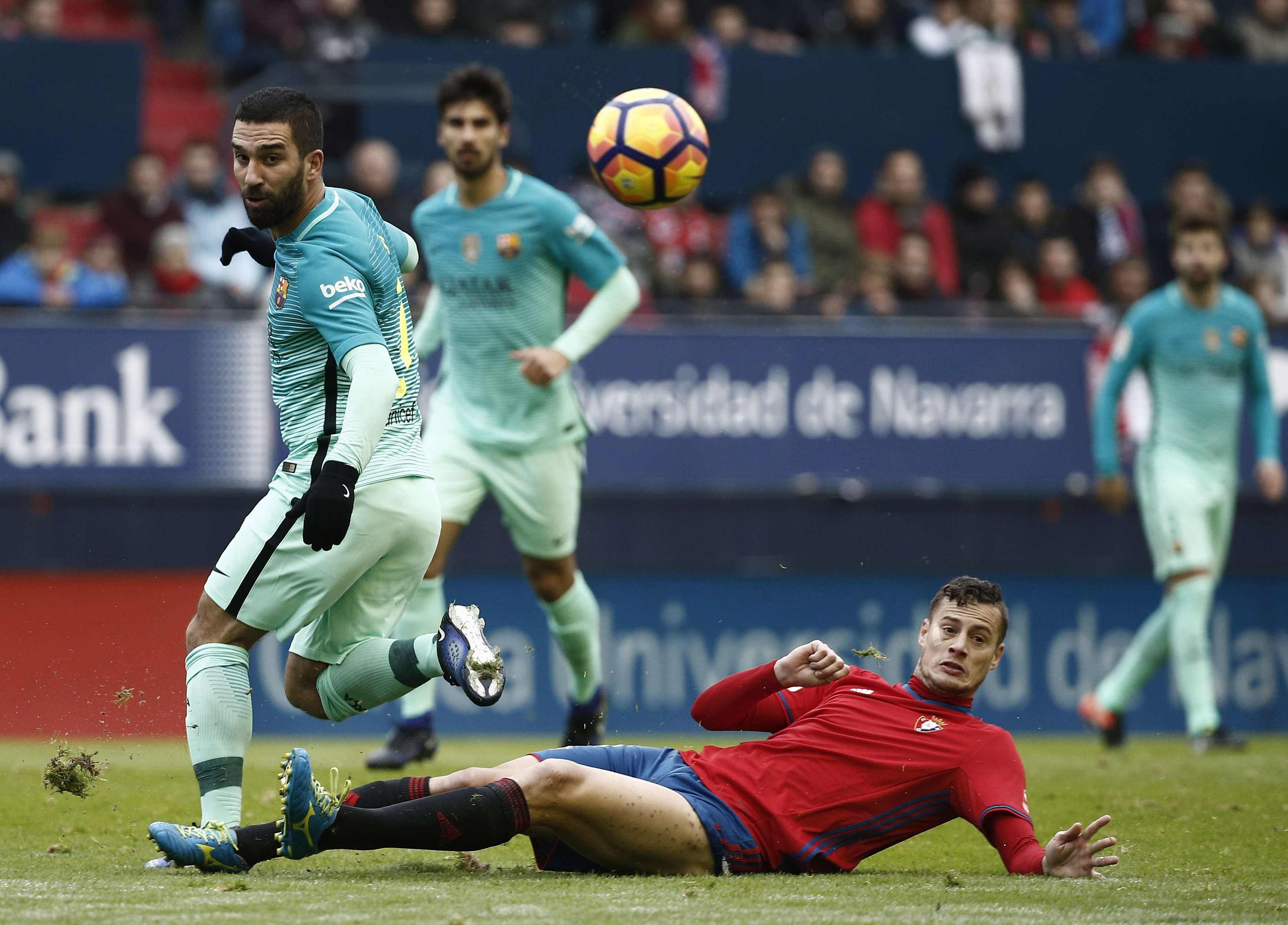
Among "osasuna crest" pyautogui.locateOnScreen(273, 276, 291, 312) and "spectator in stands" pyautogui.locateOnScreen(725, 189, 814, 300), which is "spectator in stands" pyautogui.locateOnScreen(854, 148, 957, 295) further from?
"osasuna crest" pyautogui.locateOnScreen(273, 276, 291, 312)

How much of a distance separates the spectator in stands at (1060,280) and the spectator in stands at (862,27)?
2.78 metres

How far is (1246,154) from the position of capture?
53.2 ft

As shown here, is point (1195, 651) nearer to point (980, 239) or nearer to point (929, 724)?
point (929, 724)

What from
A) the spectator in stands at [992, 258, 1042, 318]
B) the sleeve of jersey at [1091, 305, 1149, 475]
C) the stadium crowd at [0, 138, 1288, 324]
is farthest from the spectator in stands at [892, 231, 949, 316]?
the sleeve of jersey at [1091, 305, 1149, 475]

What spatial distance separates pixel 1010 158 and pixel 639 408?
5.46 metres

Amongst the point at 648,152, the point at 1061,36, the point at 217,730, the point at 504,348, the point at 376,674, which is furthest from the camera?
the point at 1061,36

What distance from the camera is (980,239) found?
46.3 feet

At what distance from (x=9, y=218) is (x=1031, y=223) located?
762cm

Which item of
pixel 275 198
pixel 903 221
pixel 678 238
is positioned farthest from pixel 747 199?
pixel 275 198

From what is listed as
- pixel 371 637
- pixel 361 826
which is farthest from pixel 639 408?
pixel 361 826

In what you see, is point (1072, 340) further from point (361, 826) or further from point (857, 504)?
point (361, 826)

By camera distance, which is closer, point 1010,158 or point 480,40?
point 480,40

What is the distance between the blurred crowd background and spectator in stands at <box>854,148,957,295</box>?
0.02m

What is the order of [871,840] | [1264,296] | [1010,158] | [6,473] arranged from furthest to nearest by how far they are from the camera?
[1010,158] < [1264,296] < [6,473] < [871,840]
